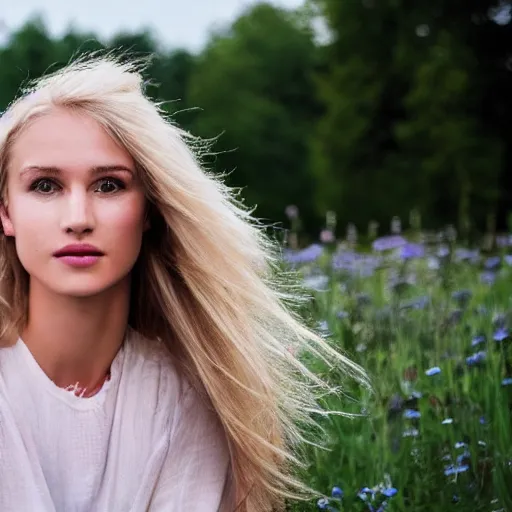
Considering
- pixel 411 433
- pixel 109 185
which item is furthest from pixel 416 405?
pixel 109 185

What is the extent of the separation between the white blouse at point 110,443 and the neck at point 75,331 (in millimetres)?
42

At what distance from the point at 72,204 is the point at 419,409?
1.53 m

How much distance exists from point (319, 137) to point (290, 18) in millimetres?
16541

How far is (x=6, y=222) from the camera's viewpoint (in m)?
2.63

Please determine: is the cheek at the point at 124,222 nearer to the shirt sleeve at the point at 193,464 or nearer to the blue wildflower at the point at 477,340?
the shirt sleeve at the point at 193,464

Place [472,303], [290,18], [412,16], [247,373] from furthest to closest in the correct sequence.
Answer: [290,18] → [412,16] → [472,303] → [247,373]

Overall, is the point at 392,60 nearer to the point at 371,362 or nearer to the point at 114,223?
the point at 371,362

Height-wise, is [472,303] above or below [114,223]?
below

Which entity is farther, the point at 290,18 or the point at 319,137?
the point at 290,18

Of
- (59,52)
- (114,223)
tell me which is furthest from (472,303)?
(59,52)

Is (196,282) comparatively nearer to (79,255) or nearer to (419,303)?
(79,255)

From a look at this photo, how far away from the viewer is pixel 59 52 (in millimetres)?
27062

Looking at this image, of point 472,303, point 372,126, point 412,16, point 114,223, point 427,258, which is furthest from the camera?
point 372,126

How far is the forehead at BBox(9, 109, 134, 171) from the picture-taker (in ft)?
8.07
